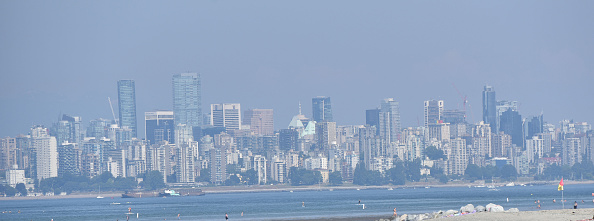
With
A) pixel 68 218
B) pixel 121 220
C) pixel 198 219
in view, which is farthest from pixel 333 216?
pixel 68 218

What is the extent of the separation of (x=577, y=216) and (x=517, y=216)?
11.1ft

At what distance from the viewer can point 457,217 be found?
68688mm

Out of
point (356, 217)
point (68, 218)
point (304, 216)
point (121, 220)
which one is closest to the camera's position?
point (356, 217)

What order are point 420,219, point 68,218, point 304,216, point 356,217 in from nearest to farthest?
1. point 420,219
2. point 356,217
3. point 304,216
4. point 68,218

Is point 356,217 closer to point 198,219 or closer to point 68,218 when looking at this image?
point 198,219

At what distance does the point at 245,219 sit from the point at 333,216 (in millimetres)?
8694

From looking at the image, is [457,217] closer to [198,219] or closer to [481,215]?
[481,215]

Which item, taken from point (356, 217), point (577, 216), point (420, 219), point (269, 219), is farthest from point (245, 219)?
point (577, 216)

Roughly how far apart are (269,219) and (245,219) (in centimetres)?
302

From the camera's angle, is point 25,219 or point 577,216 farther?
point 25,219

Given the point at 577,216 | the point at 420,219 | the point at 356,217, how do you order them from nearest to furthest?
the point at 577,216 < the point at 420,219 < the point at 356,217

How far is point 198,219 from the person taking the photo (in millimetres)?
119188

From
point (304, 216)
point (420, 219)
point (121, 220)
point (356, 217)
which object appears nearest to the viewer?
point (420, 219)

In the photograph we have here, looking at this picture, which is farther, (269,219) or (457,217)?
(269,219)
